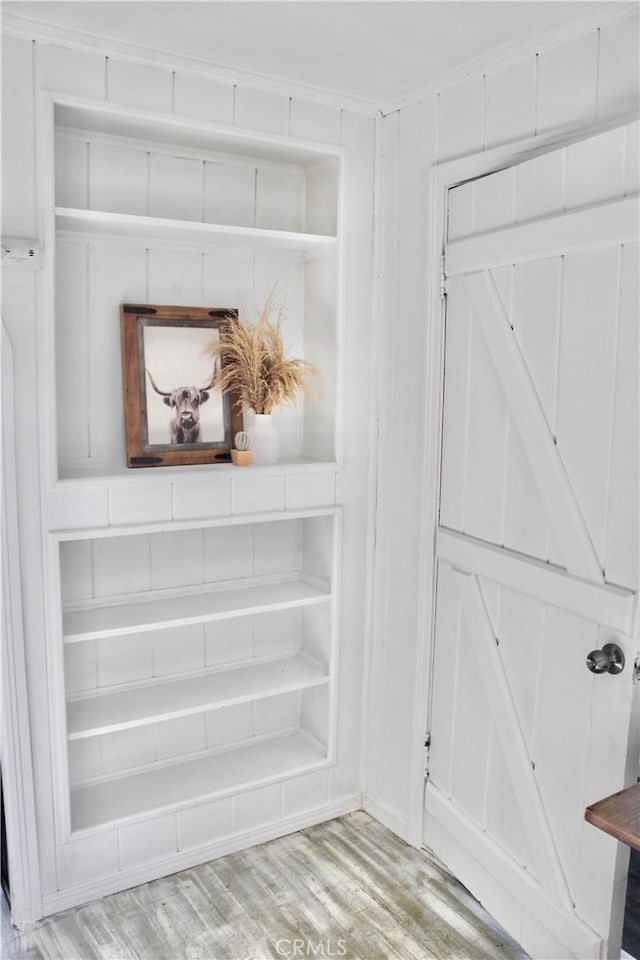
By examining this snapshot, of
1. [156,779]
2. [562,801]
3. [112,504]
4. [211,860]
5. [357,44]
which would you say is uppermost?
[357,44]

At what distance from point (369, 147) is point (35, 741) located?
2212mm

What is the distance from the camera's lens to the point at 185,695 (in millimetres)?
2713

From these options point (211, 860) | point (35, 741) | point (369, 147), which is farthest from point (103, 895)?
point (369, 147)

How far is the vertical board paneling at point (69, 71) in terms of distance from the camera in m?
2.13

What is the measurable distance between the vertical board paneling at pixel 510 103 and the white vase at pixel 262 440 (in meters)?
1.11

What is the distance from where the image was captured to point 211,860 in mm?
2648

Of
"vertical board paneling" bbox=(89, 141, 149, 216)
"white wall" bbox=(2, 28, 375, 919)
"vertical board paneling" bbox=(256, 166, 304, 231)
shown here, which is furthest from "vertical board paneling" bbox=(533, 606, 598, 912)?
"vertical board paneling" bbox=(89, 141, 149, 216)

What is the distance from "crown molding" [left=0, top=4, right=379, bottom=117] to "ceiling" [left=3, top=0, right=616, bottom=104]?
0.07ft

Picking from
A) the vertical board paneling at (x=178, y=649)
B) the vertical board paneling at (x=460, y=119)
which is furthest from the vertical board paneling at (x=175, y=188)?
the vertical board paneling at (x=178, y=649)

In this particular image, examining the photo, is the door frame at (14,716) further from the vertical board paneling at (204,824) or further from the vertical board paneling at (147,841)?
the vertical board paneling at (204,824)

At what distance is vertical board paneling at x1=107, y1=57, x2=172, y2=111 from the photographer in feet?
7.36

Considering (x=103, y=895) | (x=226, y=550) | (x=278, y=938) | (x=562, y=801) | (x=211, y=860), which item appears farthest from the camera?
(x=226, y=550)

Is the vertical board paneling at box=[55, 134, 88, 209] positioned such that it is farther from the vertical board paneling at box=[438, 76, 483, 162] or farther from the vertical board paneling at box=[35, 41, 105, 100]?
the vertical board paneling at box=[438, 76, 483, 162]

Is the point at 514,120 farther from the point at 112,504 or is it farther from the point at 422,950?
the point at 422,950
